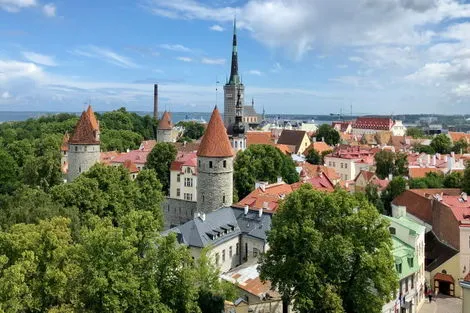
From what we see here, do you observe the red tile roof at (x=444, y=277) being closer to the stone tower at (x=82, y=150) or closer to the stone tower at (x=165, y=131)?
the stone tower at (x=82, y=150)

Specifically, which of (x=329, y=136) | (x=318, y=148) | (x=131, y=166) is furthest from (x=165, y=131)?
(x=329, y=136)

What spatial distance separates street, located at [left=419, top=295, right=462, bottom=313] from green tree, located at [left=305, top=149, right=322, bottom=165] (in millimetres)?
45443

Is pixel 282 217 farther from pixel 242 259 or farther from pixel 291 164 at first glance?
pixel 291 164

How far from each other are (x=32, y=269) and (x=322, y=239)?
36.5 ft

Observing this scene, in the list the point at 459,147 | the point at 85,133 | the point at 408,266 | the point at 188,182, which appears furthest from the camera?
the point at 459,147

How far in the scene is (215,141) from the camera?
120 ft

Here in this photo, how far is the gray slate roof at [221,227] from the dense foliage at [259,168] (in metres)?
12.7

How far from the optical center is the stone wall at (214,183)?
36.2m

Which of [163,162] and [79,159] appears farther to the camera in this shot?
[163,162]

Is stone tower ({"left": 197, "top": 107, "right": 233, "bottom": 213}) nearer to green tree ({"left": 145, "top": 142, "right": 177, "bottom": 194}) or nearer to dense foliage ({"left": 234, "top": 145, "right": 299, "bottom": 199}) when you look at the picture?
dense foliage ({"left": 234, "top": 145, "right": 299, "bottom": 199})

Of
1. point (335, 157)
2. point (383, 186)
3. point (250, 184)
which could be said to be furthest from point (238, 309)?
point (335, 157)

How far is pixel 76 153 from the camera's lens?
4438 cm

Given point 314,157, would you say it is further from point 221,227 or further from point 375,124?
point 375,124

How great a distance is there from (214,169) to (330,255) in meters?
17.6
